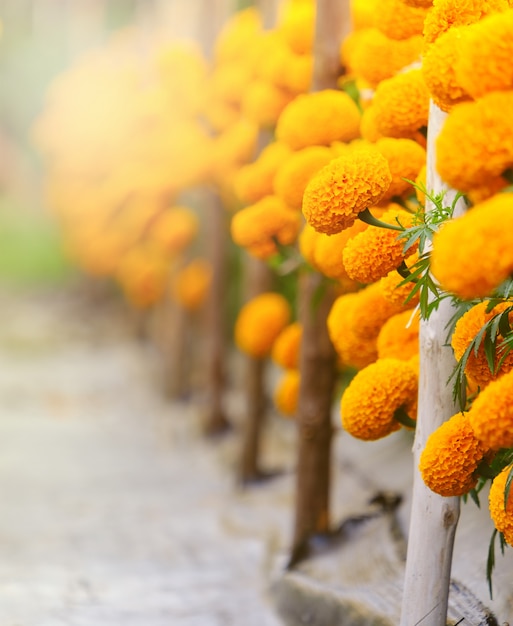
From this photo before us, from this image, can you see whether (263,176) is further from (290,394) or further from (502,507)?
(502,507)

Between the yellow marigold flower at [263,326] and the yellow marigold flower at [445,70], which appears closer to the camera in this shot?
the yellow marigold flower at [445,70]

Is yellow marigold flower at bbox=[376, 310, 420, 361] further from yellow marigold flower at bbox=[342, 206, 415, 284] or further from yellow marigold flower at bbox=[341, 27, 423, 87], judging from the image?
yellow marigold flower at bbox=[341, 27, 423, 87]

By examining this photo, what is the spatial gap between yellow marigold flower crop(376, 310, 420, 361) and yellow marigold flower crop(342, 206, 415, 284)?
34cm

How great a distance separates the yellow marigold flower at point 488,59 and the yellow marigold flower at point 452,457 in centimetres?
55

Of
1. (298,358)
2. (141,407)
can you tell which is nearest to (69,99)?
(141,407)

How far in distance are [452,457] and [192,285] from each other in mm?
4087

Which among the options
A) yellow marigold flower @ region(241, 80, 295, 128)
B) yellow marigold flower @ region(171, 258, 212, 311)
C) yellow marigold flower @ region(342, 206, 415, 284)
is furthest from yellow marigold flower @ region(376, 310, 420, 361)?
yellow marigold flower @ region(171, 258, 212, 311)

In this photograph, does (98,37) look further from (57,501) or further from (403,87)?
(403,87)

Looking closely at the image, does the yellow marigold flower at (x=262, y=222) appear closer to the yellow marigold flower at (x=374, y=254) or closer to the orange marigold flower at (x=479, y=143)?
the yellow marigold flower at (x=374, y=254)

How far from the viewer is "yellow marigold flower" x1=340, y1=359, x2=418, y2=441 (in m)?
1.66

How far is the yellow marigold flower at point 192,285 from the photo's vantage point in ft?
17.8

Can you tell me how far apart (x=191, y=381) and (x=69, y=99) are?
12.0ft

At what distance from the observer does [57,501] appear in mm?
3861

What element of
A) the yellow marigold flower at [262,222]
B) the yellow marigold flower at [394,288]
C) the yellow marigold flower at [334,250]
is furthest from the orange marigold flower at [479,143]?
the yellow marigold flower at [262,222]
